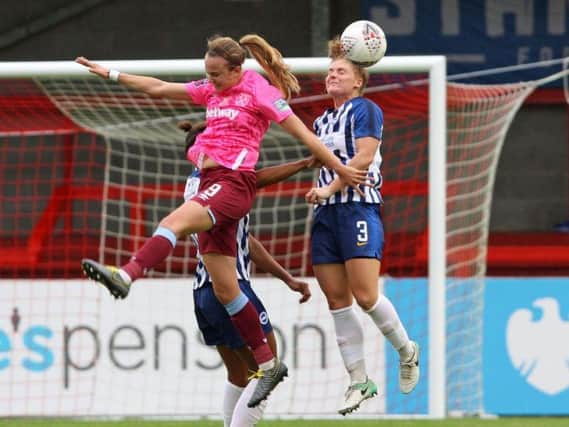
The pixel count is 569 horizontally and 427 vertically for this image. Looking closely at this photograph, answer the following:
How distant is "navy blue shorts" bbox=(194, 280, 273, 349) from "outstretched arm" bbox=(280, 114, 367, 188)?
26.7 inches

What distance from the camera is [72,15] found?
14.5m

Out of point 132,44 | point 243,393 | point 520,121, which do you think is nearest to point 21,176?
point 132,44

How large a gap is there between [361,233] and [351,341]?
584 millimetres

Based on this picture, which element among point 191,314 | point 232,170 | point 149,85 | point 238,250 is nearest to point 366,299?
point 238,250

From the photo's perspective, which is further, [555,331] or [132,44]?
[132,44]

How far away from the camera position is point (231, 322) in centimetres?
684

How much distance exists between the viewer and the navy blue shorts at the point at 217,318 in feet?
22.6

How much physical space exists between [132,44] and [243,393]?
7.95 meters

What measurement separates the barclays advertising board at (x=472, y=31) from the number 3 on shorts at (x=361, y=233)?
6.96 meters

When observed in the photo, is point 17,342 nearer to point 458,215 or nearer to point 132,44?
point 458,215

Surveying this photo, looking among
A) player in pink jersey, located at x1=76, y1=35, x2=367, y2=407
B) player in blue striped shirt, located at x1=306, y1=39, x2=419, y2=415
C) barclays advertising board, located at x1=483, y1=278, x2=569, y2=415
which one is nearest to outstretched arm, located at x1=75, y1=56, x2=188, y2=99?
player in pink jersey, located at x1=76, y1=35, x2=367, y2=407

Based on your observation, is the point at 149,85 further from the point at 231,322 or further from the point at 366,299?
the point at 366,299

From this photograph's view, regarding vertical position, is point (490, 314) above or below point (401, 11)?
below

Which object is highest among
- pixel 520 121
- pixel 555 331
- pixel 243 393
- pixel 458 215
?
pixel 520 121
